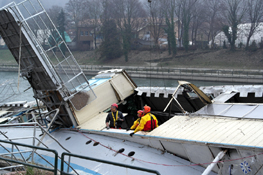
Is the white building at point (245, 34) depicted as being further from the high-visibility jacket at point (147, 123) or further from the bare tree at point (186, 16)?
the high-visibility jacket at point (147, 123)

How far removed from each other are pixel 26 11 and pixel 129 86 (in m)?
5.87

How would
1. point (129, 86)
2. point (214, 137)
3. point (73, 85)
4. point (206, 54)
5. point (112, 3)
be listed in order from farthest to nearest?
point (112, 3) < point (206, 54) < point (129, 86) < point (73, 85) < point (214, 137)

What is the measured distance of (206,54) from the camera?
5606cm

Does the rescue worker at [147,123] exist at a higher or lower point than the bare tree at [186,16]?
higher

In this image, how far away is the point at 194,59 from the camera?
55.4 metres

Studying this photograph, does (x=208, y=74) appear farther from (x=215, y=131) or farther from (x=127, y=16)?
(x=215, y=131)

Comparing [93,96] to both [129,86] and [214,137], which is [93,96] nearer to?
[129,86]

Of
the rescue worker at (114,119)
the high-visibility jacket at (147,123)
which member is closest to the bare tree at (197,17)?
the rescue worker at (114,119)

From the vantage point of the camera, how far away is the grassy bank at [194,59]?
49.7 m

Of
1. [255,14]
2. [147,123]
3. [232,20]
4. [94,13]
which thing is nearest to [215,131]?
[147,123]

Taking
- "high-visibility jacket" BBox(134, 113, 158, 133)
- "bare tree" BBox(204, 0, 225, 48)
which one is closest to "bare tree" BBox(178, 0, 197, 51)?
"bare tree" BBox(204, 0, 225, 48)

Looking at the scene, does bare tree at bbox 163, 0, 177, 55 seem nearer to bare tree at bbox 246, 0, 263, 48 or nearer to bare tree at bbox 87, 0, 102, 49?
bare tree at bbox 246, 0, 263, 48

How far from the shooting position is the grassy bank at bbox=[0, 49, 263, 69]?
4969 cm

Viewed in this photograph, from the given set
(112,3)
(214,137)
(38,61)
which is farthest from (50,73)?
(112,3)
